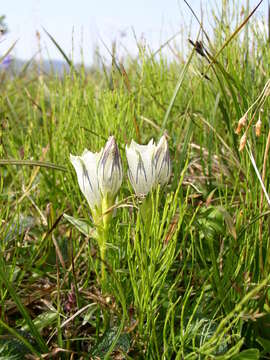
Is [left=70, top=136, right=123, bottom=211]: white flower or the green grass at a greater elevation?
[left=70, top=136, right=123, bottom=211]: white flower

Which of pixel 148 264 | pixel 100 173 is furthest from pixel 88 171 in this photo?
pixel 148 264

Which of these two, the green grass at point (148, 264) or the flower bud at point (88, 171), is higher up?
the flower bud at point (88, 171)

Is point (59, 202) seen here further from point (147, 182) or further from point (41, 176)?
point (147, 182)

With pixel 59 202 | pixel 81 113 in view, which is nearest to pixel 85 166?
pixel 59 202

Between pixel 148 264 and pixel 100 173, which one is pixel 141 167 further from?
pixel 148 264

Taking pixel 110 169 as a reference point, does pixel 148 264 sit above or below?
below
